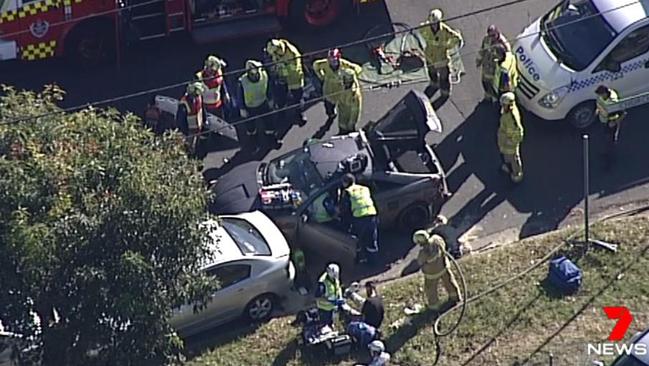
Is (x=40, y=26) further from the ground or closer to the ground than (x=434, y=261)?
further from the ground

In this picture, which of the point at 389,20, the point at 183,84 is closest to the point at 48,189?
the point at 183,84

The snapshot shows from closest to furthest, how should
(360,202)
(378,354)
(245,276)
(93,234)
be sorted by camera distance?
(93,234), (378,354), (245,276), (360,202)

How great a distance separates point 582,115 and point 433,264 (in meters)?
4.48

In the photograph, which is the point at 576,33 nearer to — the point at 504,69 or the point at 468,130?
the point at 504,69

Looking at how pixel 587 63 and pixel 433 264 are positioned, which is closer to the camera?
pixel 433 264

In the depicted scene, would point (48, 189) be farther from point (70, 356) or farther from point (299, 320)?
point (299, 320)

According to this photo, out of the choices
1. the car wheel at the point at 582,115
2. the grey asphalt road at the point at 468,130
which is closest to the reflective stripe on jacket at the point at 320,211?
the grey asphalt road at the point at 468,130

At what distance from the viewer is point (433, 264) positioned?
57.8 feet

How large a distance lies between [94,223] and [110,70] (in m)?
9.03

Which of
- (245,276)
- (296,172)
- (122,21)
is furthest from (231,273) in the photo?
(122,21)

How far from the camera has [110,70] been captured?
22859 mm

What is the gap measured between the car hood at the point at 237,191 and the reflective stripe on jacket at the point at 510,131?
339 cm

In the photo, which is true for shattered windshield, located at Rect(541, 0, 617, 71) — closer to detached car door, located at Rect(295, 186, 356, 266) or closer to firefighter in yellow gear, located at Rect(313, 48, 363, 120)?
firefighter in yellow gear, located at Rect(313, 48, 363, 120)

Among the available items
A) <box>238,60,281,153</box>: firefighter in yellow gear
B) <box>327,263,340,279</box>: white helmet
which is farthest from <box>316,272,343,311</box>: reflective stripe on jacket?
<box>238,60,281,153</box>: firefighter in yellow gear
